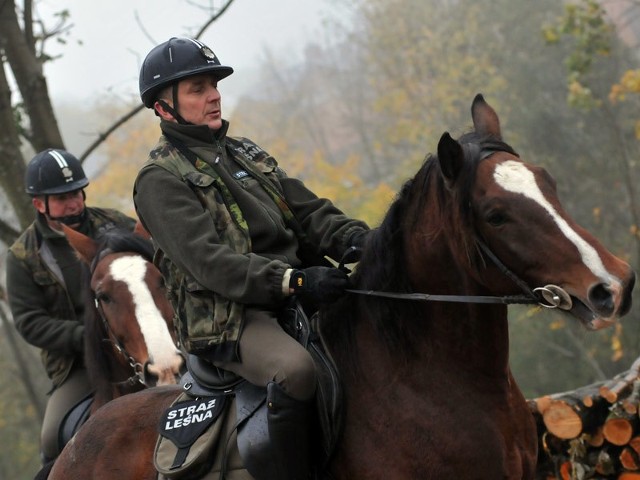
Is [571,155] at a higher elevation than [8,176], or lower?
lower

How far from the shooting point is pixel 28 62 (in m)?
9.56

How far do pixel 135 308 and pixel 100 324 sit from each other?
Answer: 1.55 ft

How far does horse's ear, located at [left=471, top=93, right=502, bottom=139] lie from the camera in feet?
13.2

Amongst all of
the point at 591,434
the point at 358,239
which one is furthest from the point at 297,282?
the point at 591,434

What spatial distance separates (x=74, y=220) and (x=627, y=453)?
182 inches

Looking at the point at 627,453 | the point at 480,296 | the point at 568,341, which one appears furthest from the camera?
the point at 568,341

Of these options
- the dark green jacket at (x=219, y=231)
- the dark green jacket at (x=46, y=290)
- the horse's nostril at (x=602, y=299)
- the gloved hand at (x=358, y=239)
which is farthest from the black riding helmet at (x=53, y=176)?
the horse's nostril at (x=602, y=299)

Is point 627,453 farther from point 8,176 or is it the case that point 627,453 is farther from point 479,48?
point 479,48

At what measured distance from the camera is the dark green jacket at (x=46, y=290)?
679 cm

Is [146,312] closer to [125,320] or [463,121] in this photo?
[125,320]

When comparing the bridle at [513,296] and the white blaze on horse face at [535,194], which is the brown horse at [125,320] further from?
the white blaze on horse face at [535,194]

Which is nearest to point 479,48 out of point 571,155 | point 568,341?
point 571,155

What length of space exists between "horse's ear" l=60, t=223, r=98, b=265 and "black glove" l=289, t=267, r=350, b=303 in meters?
2.95

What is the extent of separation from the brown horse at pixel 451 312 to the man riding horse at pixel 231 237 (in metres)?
0.25
